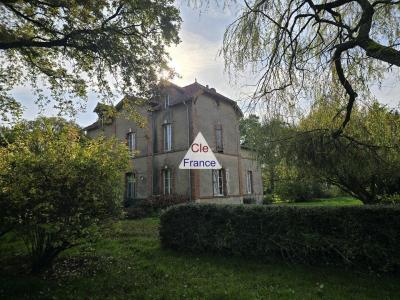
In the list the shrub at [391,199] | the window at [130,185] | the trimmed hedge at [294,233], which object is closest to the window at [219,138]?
the window at [130,185]

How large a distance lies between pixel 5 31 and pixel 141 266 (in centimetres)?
745

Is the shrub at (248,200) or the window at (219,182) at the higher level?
the window at (219,182)

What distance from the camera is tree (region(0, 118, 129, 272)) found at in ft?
18.1

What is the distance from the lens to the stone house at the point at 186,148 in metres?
18.9

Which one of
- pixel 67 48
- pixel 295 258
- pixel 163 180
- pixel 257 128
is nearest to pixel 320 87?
pixel 257 128

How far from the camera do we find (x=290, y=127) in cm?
549

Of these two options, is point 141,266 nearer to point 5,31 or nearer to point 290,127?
→ point 290,127

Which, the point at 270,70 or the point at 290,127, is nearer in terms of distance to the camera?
the point at 270,70

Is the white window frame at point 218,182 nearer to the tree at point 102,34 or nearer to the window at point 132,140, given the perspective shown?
the window at point 132,140

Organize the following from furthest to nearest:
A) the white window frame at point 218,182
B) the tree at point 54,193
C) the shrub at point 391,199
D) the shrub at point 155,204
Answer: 1. the white window frame at point 218,182
2. the shrub at point 155,204
3. the shrub at point 391,199
4. the tree at point 54,193

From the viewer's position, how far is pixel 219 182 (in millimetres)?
20297

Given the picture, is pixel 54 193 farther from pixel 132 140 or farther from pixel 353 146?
pixel 132 140

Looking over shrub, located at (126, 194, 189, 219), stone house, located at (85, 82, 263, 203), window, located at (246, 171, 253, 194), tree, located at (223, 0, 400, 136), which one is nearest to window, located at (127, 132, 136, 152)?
stone house, located at (85, 82, 263, 203)

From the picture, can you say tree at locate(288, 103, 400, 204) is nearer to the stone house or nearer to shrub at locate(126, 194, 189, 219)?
the stone house
